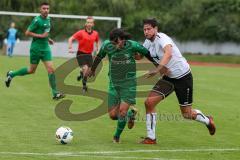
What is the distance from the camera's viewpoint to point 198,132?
11484 millimetres

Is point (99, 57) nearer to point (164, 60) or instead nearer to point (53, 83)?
point (164, 60)

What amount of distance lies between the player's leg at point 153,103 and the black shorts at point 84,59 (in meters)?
8.78

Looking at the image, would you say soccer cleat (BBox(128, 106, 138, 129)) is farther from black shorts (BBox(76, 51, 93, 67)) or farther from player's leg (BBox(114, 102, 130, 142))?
black shorts (BBox(76, 51, 93, 67))

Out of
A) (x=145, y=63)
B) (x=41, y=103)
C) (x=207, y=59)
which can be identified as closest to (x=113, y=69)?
(x=145, y=63)

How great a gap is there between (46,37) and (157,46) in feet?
20.4

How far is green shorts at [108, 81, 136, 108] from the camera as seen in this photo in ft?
33.0

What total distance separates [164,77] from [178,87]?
279 mm

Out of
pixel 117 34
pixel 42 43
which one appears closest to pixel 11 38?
pixel 42 43

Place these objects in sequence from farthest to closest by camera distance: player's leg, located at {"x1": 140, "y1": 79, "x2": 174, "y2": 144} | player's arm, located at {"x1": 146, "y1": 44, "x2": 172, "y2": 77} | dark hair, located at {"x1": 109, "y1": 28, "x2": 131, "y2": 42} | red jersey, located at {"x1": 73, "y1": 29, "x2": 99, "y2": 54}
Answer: red jersey, located at {"x1": 73, "y1": 29, "x2": 99, "y2": 54} → player's leg, located at {"x1": 140, "y1": 79, "x2": 174, "y2": 144} → dark hair, located at {"x1": 109, "y1": 28, "x2": 131, "y2": 42} → player's arm, located at {"x1": 146, "y1": 44, "x2": 172, "y2": 77}

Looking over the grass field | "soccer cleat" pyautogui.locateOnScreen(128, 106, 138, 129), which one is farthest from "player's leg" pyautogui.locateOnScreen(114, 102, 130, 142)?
"soccer cleat" pyautogui.locateOnScreen(128, 106, 138, 129)

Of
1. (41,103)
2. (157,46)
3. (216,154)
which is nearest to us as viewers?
(216,154)

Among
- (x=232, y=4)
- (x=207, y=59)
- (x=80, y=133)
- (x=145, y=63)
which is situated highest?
(x=145, y=63)

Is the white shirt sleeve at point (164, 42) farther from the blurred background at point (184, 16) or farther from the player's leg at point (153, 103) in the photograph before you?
the blurred background at point (184, 16)

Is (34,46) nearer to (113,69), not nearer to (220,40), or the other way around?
(113,69)
